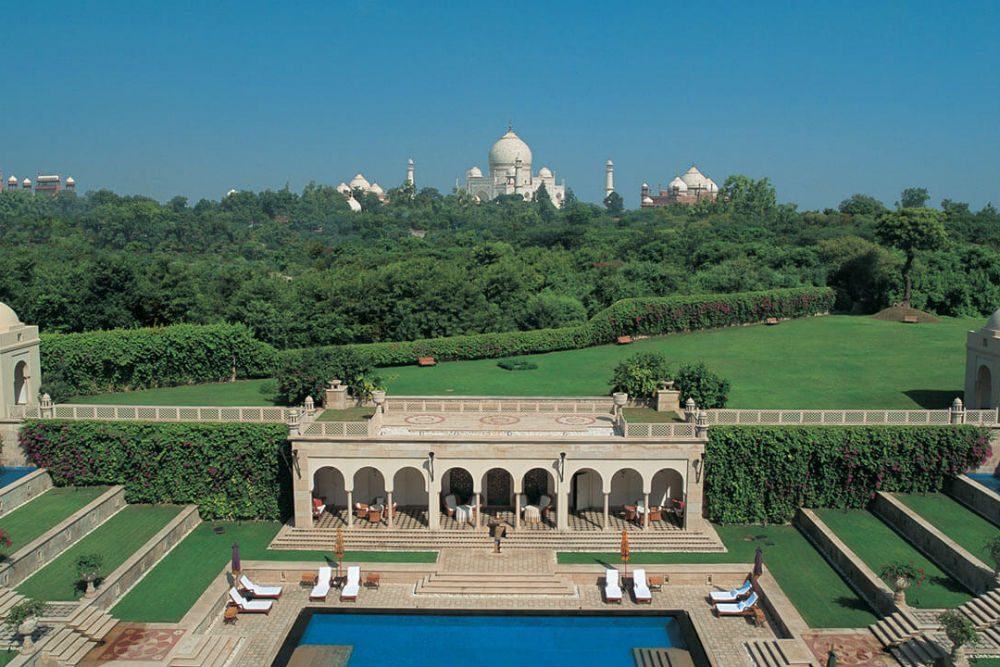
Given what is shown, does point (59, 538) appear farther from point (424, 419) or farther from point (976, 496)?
point (976, 496)

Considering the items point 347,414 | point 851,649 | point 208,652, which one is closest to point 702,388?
point 347,414

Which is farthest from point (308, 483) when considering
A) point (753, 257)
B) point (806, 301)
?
point (753, 257)

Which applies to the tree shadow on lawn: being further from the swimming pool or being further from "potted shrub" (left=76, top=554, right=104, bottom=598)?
"potted shrub" (left=76, top=554, right=104, bottom=598)

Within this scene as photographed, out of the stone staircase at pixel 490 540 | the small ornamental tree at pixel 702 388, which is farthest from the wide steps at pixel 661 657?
the small ornamental tree at pixel 702 388

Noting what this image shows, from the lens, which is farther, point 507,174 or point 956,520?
point 507,174

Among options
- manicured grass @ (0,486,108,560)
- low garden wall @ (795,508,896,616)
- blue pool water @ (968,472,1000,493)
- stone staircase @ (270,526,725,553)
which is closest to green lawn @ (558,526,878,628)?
low garden wall @ (795,508,896,616)

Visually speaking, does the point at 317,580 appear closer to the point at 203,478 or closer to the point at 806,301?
the point at 203,478
